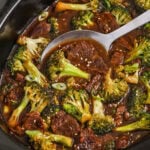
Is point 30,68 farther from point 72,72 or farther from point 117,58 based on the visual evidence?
point 117,58

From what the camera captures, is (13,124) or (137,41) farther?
(137,41)

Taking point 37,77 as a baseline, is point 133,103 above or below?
below

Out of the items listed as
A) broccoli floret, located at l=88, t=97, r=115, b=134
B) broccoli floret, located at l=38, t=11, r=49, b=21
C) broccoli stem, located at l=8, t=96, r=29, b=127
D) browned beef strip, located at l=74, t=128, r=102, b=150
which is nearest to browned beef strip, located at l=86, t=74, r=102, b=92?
broccoli floret, located at l=88, t=97, r=115, b=134

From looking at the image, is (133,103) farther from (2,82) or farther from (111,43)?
(2,82)

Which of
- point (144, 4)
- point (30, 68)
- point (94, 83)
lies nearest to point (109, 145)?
point (94, 83)

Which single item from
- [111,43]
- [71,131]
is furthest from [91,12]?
[71,131]

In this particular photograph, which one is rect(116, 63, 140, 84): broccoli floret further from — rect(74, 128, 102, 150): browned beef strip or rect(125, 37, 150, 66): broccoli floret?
rect(74, 128, 102, 150): browned beef strip
